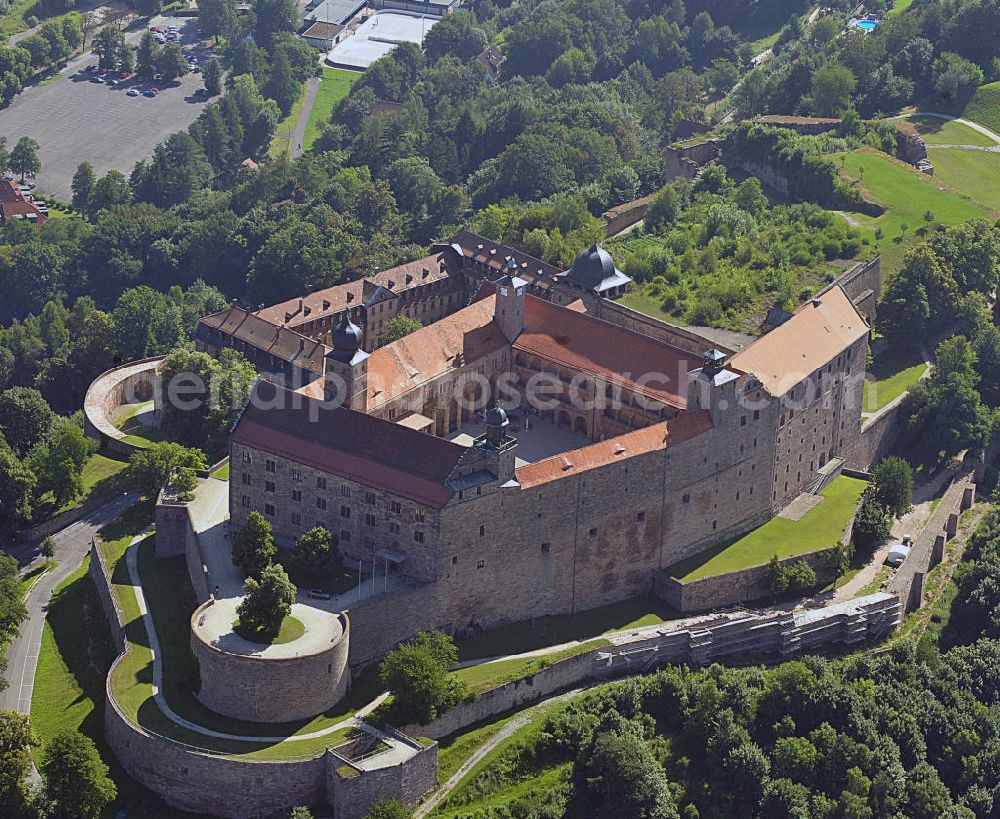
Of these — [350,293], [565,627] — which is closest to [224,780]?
[565,627]

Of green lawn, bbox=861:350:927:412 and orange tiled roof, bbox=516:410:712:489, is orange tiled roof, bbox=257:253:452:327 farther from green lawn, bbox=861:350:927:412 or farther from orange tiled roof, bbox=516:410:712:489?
orange tiled roof, bbox=516:410:712:489

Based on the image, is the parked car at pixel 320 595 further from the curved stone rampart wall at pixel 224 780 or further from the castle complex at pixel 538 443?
the curved stone rampart wall at pixel 224 780

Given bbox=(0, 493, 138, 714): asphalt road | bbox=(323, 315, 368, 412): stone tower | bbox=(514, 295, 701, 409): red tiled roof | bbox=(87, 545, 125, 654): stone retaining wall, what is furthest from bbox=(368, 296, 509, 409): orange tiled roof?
bbox=(0, 493, 138, 714): asphalt road

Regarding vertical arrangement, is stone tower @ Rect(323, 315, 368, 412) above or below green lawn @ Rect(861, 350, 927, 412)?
above

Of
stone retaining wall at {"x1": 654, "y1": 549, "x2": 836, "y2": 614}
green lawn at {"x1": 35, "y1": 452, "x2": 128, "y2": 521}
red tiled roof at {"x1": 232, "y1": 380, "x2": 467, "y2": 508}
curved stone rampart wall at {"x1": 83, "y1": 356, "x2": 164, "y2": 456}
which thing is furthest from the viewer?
curved stone rampart wall at {"x1": 83, "y1": 356, "x2": 164, "y2": 456}

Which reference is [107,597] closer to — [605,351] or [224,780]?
[224,780]

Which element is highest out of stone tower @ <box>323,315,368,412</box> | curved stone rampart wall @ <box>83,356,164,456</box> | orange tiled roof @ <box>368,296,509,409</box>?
stone tower @ <box>323,315,368,412</box>

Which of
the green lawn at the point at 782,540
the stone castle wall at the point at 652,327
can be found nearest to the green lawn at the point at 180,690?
the green lawn at the point at 782,540
